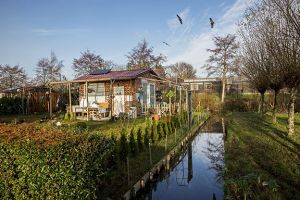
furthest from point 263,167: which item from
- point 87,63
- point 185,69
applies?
point 185,69

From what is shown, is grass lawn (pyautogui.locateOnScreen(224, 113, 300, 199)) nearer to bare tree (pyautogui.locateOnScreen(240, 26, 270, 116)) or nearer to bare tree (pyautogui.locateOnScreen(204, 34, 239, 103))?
bare tree (pyautogui.locateOnScreen(240, 26, 270, 116))

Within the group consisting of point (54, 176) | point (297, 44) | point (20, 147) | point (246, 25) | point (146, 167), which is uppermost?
point (246, 25)

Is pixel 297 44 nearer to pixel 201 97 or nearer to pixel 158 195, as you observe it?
pixel 158 195

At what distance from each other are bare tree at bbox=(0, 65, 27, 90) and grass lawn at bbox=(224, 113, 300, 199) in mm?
41875

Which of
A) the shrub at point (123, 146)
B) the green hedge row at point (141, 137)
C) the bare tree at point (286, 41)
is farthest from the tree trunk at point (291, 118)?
the shrub at point (123, 146)

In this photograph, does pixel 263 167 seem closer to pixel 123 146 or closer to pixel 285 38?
pixel 123 146

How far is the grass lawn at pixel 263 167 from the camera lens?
17.4 ft

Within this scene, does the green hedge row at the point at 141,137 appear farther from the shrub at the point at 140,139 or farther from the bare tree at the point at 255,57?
the bare tree at the point at 255,57

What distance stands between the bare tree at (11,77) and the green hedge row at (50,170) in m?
43.7

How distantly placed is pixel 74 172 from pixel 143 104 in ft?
61.3

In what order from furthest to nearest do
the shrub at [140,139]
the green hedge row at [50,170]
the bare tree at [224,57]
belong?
the bare tree at [224,57] → the shrub at [140,139] → the green hedge row at [50,170]

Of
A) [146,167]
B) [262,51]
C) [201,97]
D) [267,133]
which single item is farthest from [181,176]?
[201,97]

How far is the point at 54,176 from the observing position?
3807 millimetres

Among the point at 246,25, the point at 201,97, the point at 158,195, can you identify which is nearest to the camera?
the point at 158,195
